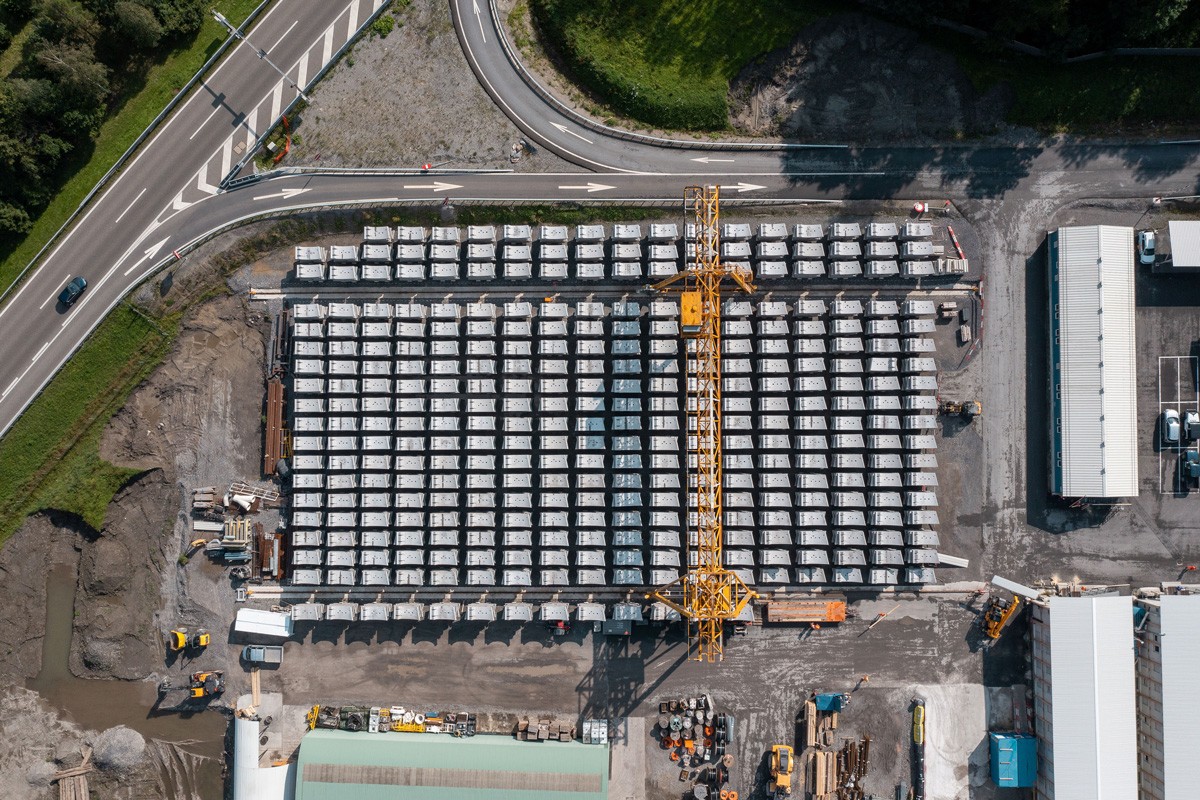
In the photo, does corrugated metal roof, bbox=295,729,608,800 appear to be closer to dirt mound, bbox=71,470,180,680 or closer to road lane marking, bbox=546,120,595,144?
dirt mound, bbox=71,470,180,680

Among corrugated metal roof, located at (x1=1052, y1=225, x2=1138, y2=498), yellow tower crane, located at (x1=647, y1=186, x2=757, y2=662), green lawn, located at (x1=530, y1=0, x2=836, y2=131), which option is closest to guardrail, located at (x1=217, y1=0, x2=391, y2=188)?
green lawn, located at (x1=530, y1=0, x2=836, y2=131)

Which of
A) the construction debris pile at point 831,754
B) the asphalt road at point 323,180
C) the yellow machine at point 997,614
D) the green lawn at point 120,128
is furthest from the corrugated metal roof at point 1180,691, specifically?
the green lawn at point 120,128

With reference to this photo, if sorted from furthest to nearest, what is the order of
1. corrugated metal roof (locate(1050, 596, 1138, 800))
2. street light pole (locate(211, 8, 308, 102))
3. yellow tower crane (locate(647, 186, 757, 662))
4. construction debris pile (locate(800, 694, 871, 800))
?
street light pole (locate(211, 8, 308, 102)) → construction debris pile (locate(800, 694, 871, 800)) → yellow tower crane (locate(647, 186, 757, 662)) → corrugated metal roof (locate(1050, 596, 1138, 800))

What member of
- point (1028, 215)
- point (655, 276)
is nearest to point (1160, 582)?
point (1028, 215)

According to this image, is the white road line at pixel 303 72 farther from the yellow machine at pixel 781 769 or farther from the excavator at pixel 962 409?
the yellow machine at pixel 781 769

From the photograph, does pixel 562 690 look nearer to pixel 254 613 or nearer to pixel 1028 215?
pixel 254 613

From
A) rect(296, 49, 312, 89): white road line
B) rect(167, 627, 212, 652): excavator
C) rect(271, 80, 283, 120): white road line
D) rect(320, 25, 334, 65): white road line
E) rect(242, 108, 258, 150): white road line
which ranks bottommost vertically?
rect(167, 627, 212, 652): excavator
